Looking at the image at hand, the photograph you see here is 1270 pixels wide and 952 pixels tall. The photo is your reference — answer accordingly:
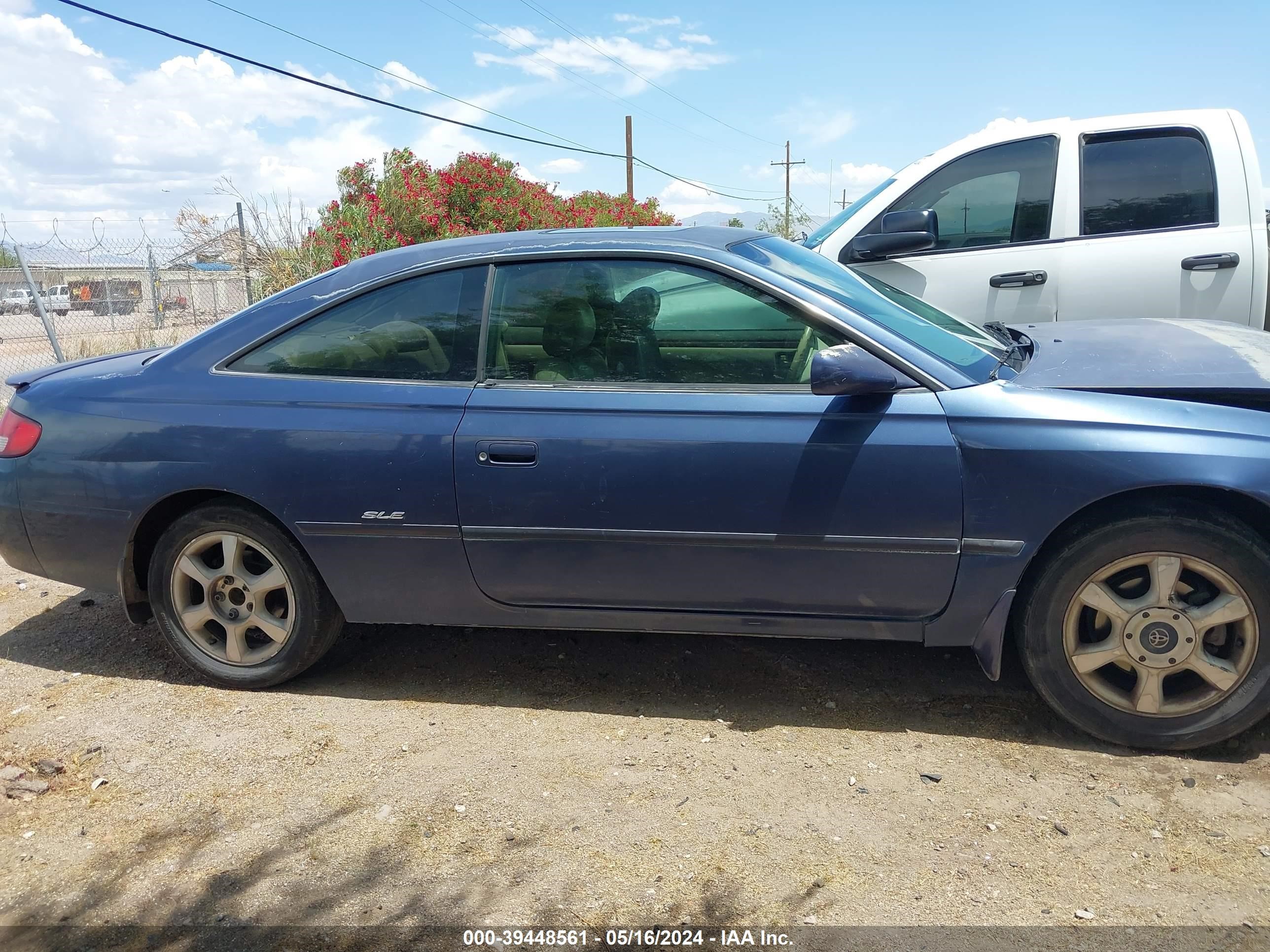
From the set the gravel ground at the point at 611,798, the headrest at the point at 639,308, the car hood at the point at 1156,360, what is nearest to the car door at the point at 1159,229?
the car hood at the point at 1156,360

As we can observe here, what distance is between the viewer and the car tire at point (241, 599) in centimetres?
364

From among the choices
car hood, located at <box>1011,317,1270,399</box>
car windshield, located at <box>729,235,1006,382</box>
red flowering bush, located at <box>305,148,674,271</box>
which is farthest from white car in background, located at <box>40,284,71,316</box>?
car hood, located at <box>1011,317,1270,399</box>

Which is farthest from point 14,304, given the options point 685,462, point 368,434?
point 685,462

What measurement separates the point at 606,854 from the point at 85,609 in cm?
323

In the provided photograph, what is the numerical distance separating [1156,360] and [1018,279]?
2.10 metres

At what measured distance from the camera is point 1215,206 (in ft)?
17.1

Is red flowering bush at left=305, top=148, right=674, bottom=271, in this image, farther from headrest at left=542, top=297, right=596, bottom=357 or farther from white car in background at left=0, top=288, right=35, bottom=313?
white car in background at left=0, top=288, right=35, bottom=313

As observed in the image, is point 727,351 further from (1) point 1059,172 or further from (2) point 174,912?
(1) point 1059,172

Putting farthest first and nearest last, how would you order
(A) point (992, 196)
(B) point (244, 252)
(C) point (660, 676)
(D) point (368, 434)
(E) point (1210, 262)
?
(B) point (244, 252)
(A) point (992, 196)
(E) point (1210, 262)
(C) point (660, 676)
(D) point (368, 434)

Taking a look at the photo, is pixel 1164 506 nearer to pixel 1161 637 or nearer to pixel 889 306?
pixel 1161 637

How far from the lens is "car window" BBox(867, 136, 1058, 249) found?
541 centimetres

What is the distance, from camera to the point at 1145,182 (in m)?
5.32

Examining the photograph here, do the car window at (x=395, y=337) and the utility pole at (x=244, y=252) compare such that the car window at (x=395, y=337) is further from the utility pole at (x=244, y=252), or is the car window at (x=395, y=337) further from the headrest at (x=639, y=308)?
the utility pole at (x=244, y=252)

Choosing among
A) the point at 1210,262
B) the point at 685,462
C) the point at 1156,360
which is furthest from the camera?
the point at 1210,262
